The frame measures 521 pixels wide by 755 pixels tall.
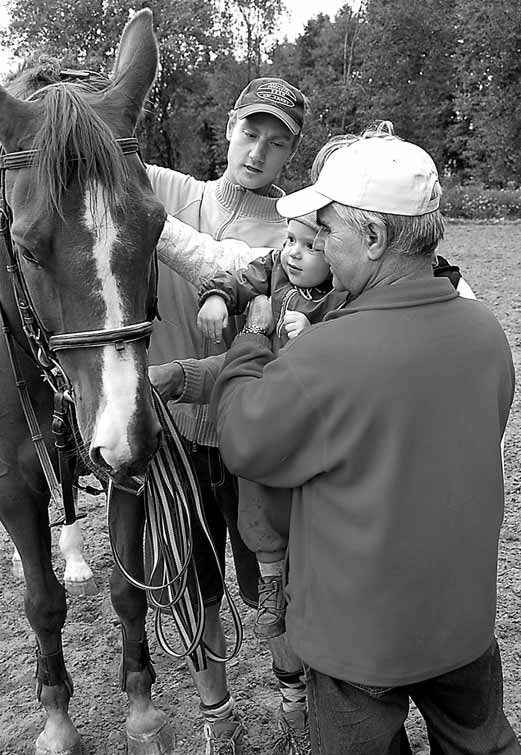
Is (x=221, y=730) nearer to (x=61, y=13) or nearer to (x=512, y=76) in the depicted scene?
(x=512, y=76)

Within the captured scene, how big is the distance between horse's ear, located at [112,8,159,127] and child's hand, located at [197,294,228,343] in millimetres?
515

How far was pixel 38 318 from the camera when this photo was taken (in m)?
1.73

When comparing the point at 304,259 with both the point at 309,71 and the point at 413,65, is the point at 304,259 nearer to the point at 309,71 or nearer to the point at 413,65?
the point at 413,65

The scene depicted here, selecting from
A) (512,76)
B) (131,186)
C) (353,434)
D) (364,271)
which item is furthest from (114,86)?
(512,76)

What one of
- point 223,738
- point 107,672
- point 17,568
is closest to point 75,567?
point 17,568

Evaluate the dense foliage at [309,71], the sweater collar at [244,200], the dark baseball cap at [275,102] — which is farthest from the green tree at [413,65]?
the sweater collar at [244,200]

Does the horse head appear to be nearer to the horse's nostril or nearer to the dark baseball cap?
the horse's nostril

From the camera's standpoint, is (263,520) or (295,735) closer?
(263,520)

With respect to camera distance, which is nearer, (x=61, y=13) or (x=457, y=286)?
(x=457, y=286)

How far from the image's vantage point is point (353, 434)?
1406mm

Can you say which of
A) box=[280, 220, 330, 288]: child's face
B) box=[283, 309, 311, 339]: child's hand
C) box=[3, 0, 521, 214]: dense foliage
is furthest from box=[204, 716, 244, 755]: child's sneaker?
box=[3, 0, 521, 214]: dense foliage

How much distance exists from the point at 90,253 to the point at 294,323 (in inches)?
22.3

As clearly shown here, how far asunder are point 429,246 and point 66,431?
1.16 m

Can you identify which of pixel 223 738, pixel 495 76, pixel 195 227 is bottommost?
pixel 223 738
